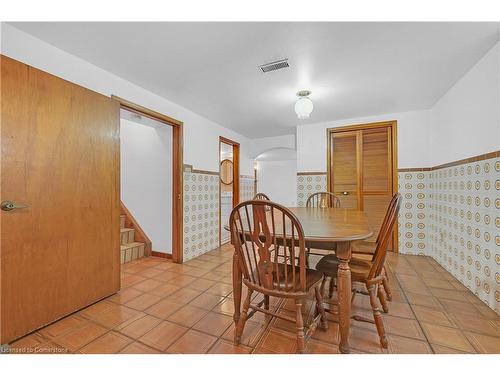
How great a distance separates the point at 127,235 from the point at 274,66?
10.2 feet

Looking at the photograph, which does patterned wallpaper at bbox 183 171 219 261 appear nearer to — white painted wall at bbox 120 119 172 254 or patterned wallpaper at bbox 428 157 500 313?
white painted wall at bbox 120 119 172 254

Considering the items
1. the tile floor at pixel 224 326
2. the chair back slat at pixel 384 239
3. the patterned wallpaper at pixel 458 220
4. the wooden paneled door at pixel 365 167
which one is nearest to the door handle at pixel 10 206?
the tile floor at pixel 224 326

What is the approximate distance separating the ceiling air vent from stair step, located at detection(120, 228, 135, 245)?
2961mm

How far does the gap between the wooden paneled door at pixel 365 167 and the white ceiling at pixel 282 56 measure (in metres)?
0.74

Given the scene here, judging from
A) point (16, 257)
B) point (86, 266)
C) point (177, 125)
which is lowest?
point (86, 266)

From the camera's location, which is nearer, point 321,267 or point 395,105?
point 321,267

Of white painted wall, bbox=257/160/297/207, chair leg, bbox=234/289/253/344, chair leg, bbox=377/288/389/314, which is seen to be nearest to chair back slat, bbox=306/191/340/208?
chair leg, bbox=377/288/389/314

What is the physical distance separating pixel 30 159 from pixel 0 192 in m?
0.26

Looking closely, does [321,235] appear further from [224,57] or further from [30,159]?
[30,159]

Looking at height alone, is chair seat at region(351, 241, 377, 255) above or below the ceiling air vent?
below

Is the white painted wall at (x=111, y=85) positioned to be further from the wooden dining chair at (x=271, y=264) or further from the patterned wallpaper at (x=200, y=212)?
the wooden dining chair at (x=271, y=264)

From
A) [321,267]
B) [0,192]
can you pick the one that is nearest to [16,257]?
[0,192]

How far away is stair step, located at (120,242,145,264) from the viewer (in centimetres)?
308

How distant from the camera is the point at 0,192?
138cm
